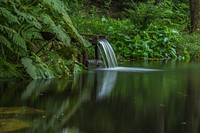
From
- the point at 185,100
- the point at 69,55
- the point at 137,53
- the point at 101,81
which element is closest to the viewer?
the point at 185,100

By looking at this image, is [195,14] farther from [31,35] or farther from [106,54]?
[31,35]

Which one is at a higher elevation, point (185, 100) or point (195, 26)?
point (195, 26)

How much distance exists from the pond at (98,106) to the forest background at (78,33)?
57cm

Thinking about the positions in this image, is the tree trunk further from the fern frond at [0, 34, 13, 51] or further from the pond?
the fern frond at [0, 34, 13, 51]

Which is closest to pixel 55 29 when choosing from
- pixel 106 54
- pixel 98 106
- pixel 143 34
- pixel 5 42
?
pixel 5 42

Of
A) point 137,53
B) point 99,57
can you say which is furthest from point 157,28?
point 99,57

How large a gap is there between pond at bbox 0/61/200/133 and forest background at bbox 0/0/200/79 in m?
0.57

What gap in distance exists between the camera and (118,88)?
568cm

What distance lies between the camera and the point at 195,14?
57.3 ft

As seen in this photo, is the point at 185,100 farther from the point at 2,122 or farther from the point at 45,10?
the point at 45,10

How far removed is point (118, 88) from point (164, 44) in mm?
8768

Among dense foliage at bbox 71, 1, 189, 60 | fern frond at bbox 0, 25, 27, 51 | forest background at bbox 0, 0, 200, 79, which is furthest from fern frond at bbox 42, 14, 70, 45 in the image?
dense foliage at bbox 71, 1, 189, 60

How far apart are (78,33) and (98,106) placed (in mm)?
3305

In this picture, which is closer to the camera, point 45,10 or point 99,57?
point 45,10
